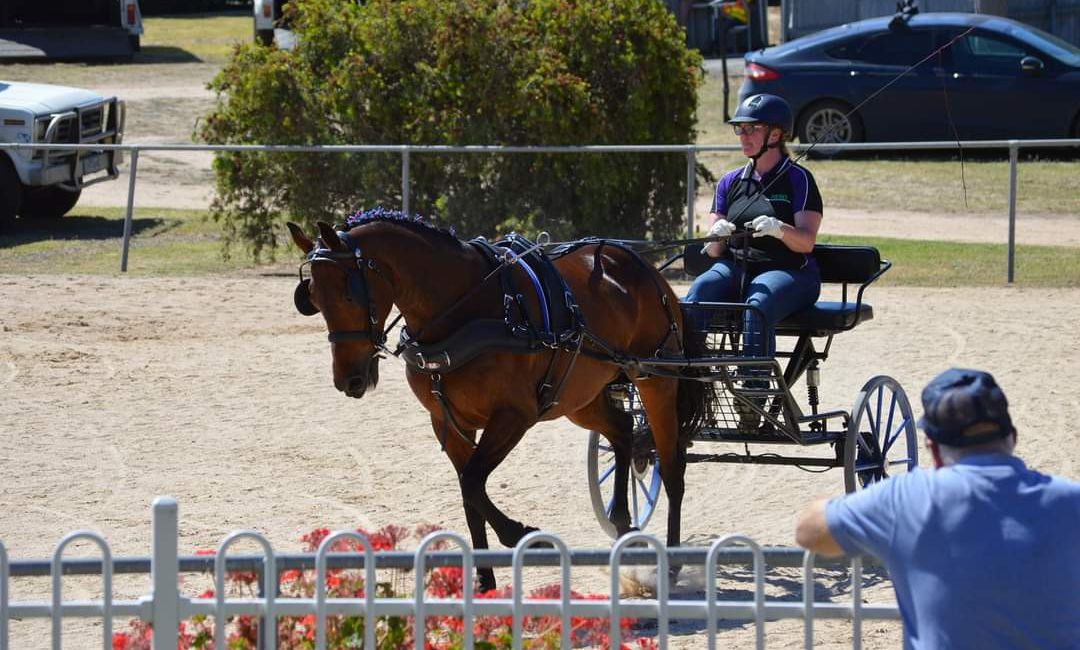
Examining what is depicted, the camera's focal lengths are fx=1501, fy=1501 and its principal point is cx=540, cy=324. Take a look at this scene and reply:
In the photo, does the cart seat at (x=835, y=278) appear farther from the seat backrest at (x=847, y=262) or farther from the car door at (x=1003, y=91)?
the car door at (x=1003, y=91)

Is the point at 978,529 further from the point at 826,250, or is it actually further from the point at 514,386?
the point at 826,250

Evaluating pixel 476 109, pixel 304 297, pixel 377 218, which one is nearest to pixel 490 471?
pixel 304 297

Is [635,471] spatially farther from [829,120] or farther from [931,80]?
[829,120]

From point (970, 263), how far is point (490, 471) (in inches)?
394

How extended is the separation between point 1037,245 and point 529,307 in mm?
10719

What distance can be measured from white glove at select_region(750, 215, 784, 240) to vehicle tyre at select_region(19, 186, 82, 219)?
43.4ft

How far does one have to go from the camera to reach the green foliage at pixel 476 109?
14.8m

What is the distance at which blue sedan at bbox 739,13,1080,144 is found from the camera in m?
18.3

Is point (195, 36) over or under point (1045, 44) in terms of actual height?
over

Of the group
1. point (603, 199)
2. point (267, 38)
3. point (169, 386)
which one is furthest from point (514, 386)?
point (267, 38)

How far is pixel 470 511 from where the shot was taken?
612 cm

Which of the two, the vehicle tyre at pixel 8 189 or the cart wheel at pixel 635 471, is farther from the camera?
the vehicle tyre at pixel 8 189

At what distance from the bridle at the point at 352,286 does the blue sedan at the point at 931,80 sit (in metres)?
12.7

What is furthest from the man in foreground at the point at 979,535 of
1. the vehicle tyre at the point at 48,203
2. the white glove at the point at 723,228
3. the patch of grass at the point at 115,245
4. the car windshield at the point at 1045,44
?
the vehicle tyre at the point at 48,203
